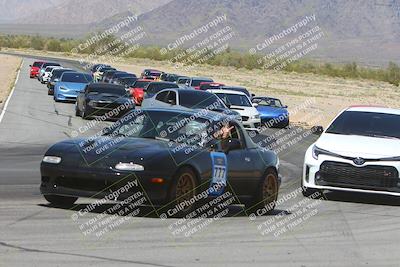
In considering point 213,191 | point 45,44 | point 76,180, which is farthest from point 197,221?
point 45,44

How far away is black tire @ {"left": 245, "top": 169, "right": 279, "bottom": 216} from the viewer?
494 inches

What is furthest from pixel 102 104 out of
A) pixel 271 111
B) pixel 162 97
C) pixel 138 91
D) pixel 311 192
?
pixel 311 192

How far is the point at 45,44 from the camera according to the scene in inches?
6245

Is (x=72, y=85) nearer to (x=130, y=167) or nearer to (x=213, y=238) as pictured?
(x=130, y=167)

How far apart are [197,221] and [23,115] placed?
2151cm

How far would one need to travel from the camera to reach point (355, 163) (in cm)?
1394

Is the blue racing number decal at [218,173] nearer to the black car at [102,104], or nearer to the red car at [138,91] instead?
the black car at [102,104]

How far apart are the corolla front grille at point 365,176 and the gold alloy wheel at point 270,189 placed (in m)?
1.47

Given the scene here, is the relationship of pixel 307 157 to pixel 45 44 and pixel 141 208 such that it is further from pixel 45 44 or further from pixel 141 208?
pixel 45 44

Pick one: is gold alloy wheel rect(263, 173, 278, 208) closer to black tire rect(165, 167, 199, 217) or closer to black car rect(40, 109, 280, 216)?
black car rect(40, 109, 280, 216)

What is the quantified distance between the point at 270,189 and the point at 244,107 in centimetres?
1759

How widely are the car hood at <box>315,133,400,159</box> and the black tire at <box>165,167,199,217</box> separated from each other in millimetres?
3694

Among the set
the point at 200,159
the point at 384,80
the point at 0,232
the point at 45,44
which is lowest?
the point at 384,80

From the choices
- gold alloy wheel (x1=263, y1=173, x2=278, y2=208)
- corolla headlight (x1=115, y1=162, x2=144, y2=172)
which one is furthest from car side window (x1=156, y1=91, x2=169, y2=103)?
corolla headlight (x1=115, y1=162, x2=144, y2=172)
